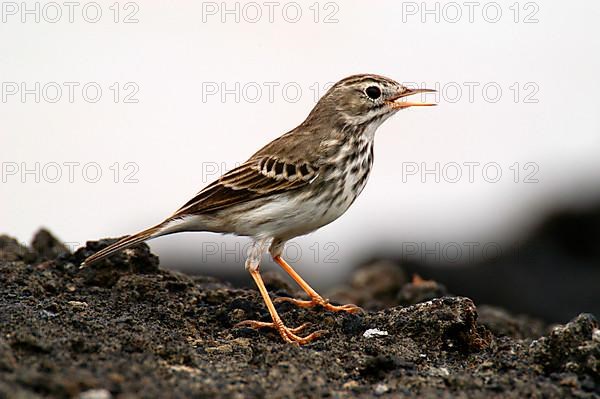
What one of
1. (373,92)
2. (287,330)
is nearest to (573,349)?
(287,330)

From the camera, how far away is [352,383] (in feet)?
18.9

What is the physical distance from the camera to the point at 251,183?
7.93 meters

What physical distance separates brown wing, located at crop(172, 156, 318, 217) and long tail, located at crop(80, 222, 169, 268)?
13.0 inches

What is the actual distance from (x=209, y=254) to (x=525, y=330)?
649 cm

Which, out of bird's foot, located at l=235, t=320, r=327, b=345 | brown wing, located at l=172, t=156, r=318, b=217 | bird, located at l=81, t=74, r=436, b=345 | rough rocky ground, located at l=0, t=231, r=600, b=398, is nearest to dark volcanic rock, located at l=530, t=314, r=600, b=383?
rough rocky ground, located at l=0, t=231, r=600, b=398

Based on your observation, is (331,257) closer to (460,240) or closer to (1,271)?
(460,240)

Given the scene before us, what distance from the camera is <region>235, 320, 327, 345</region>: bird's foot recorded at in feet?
22.9

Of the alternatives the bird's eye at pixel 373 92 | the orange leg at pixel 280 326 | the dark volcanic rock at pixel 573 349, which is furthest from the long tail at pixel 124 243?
the dark volcanic rock at pixel 573 349

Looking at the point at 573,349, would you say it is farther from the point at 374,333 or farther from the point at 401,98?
the point at 401,98

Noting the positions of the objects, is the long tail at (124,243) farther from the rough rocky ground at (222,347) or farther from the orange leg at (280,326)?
the orange leg at (280,326)

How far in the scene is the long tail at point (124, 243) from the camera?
7.62 m

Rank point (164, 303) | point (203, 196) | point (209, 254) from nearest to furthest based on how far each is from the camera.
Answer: point (164, 303), point (203, 196), point (209, 254)

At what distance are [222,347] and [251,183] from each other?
178 cm

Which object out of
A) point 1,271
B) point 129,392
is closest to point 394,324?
point 129,392
